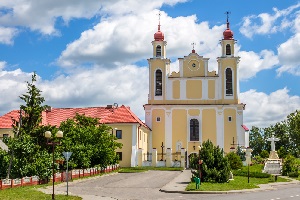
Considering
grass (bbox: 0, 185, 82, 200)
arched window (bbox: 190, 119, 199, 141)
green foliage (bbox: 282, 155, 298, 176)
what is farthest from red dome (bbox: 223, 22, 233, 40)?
grass (bbox: 0, 185, 82, 200)

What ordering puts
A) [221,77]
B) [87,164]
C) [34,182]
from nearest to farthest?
[34,182] < [87,164] < [221,77]

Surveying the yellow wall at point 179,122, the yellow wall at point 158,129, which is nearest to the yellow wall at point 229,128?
the yellow wall at point 179,122

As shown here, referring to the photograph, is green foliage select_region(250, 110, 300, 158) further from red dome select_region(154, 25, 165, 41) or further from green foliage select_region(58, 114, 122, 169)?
green foliage select_region(58, 114, 122, 169)

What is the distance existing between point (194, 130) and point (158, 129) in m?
4.99

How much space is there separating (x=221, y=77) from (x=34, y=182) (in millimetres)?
38209

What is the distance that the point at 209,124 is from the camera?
6538 cm

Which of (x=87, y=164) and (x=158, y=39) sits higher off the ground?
(x=158, y=39)

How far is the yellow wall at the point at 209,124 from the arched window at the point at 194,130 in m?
0.85

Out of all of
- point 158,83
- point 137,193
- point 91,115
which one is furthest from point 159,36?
point 137,193

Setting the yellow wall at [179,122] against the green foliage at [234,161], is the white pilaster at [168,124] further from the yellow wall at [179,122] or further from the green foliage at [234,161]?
the green foliage at [234,161]

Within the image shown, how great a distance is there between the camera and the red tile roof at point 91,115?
61406 mm

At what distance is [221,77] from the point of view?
6556cm

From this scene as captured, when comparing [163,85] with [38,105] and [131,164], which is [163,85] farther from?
[38,105]

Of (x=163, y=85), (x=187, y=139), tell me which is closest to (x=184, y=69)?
(x=163, y=85)
